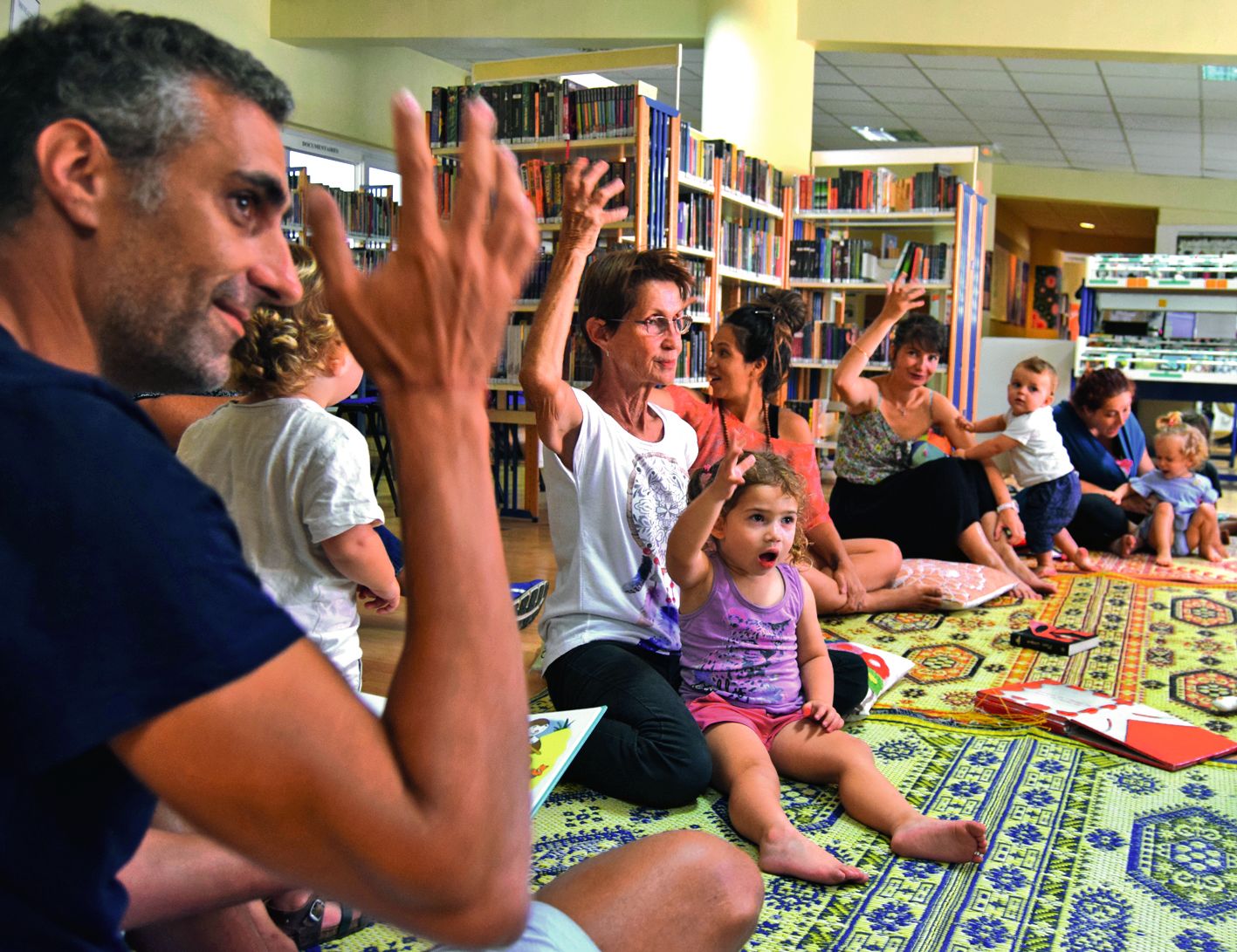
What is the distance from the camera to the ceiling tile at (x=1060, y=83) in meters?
9.52

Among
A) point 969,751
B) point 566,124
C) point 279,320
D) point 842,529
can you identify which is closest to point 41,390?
point 279,320

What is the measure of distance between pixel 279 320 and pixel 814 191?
6128 mm

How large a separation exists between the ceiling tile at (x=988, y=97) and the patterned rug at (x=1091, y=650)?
7.13 m

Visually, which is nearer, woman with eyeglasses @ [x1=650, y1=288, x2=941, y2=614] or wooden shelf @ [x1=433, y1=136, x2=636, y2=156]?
woman with eyeglasses @ [x1=650, y1=288, x2=941, y2=614]

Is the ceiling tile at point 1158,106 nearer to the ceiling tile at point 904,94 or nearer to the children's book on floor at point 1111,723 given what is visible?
the ceiling tile at point 904,94

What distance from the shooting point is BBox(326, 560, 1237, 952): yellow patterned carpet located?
1754 mm

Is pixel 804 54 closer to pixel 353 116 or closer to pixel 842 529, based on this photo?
pixel 353 116

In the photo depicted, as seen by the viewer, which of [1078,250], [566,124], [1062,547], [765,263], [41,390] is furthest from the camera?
[1078,250]

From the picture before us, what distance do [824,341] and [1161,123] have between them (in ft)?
19.8

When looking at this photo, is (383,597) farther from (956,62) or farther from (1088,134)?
(1088,134)

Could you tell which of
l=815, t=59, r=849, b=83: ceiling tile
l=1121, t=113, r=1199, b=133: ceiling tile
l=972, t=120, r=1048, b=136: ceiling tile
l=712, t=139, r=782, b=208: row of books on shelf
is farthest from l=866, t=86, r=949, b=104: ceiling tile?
l=712, t=139, r=782, b=208: row of books on shelf

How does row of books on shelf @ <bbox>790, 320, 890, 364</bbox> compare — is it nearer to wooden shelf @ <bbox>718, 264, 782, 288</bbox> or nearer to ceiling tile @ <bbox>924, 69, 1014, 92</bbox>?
wooden shelf @ <bbox>718, 264, 782, 288</bbox>

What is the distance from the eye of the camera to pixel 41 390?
1.86ft

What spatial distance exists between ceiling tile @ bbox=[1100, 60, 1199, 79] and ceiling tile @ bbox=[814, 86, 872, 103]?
2.17 meters
